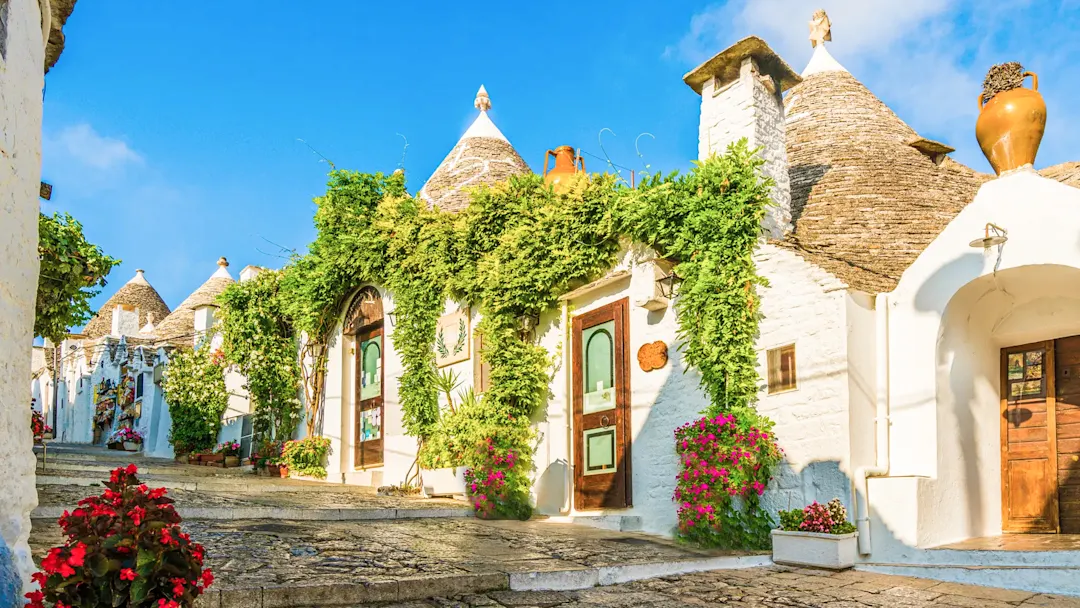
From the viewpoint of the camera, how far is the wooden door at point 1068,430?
8.66 metres

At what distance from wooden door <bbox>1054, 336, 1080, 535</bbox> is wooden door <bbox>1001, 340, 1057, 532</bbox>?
0.17ft

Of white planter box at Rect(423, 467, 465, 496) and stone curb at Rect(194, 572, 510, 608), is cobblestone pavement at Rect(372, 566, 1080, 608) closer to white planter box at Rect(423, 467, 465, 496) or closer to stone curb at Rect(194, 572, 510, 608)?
stone curb at Rect(194, 572, 510, 608)

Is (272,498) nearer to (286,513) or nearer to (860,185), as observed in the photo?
(286,513)

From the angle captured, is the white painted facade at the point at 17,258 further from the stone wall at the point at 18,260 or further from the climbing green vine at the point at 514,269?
the climbing green vine at the point at 514,269

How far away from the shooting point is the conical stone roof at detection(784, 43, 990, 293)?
9.97 metres

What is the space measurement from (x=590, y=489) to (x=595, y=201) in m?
3.43

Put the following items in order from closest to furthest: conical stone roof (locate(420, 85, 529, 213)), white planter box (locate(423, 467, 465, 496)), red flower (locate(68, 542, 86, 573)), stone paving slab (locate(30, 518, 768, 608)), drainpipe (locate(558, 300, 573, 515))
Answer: red flower (locate(68, 542, 86, 573)) → stone paving slab (locate(30, 518, 768, 608)) → drainpipe (locate(558, 300, 573, 515)) → white planter box (locate(423, 467, 465, 496)) → conical stone roof (locate(420, 85, 529, 213))

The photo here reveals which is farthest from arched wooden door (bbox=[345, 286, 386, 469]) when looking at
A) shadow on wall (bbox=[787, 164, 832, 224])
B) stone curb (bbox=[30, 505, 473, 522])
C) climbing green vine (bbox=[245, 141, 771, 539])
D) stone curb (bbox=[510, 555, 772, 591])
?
stone curb (bbox=[510, 555, 772, 591])

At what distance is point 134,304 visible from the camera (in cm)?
3600

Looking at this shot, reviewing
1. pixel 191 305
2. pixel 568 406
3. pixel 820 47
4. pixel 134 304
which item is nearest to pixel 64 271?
pixel 568 406

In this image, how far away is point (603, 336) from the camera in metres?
11.2

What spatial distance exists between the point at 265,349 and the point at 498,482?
7.50 metres

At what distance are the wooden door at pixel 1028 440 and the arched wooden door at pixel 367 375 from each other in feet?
29.8

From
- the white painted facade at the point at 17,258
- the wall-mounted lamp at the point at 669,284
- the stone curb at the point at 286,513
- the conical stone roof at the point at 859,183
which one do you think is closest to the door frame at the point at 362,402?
the stone curb at the point at 286,513
